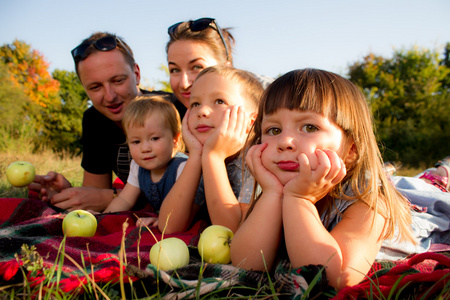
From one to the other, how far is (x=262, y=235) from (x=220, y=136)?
879 mm

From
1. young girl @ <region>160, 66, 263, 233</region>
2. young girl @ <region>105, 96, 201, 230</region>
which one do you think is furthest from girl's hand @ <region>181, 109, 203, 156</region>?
young girl @ <region>105, 96, 201, 230</region>

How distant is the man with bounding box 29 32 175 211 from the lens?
353 centimetres

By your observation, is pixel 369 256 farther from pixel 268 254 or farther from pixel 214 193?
pixel 214 193

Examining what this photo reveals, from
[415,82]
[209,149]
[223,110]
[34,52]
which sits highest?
[34,52]

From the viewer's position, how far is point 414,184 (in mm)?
3205

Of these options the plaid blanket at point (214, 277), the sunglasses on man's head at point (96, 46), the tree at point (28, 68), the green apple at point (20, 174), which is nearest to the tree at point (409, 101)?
the sunglasses on man's head at point (96, 46)

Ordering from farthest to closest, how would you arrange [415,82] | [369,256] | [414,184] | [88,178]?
[415,82] < [88,178] < [414,184] < [369,256]

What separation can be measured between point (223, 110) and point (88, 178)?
2.63m

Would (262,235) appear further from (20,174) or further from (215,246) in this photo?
(20,174)

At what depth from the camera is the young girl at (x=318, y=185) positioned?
153cm

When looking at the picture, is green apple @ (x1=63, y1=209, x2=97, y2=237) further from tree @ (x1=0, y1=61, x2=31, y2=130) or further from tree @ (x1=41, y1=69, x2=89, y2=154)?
tree @ (x1=41, y1=69, x2=89, y2=154)

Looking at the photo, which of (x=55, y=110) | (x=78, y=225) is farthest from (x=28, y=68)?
(x=78, y=225)

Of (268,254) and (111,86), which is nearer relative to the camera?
(268,254)

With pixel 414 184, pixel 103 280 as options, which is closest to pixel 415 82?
pixel 414 184
